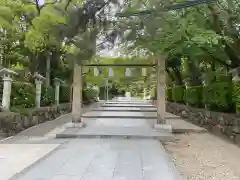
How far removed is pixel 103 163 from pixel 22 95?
6436 mm

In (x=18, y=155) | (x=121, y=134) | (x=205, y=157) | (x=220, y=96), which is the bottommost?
(x=205, y=157)

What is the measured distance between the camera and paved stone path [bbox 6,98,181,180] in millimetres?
4711

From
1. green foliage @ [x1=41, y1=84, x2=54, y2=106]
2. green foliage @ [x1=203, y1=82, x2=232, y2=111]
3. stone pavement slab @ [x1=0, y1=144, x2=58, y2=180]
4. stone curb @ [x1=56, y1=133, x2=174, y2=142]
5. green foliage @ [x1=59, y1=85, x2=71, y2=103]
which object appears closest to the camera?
stone pavement slab @ [x1=0, y1=144, x2=58, y2=180]

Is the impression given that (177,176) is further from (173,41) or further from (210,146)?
(173,41)

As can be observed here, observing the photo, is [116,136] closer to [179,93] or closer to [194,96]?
[194,96]

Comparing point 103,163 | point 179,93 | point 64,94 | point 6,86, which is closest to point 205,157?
point 103,163

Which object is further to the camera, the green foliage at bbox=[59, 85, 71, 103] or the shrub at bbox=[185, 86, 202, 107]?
the green foliage at bbox=[59, 85, 71, 103]

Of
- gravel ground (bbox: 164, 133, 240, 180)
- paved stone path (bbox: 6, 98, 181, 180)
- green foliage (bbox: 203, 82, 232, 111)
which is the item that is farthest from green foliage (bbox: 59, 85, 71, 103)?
paved stone path (bbox: 6, 98, 181, 180)

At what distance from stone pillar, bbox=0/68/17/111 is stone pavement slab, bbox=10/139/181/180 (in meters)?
2.94

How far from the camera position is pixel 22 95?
11.0m

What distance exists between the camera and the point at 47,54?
50.9ft

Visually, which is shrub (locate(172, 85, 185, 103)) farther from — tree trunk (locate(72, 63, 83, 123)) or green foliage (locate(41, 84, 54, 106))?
tree trunk (locate(72, 63, 83, 123))

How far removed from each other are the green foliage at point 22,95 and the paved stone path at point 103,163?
3345mm

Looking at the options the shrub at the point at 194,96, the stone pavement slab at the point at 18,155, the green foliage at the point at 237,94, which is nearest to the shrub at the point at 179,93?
the shrub at the point at 194,96
